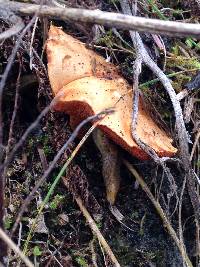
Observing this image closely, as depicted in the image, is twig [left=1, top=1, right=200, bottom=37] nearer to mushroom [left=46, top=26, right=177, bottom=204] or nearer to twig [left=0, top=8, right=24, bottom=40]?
twig [left=0, top=8, right=24, bottom=40]

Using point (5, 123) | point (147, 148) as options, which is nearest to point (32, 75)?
point (5, 123)

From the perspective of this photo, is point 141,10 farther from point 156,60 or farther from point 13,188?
point 13,188

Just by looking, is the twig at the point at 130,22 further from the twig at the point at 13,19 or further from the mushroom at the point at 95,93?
the mushroom at the point at 95,93

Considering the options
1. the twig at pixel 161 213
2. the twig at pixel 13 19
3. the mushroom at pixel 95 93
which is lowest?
the twig at pixel 161 213

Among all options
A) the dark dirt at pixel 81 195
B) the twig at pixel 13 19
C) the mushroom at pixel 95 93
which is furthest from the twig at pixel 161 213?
the twig at pixel 13 19

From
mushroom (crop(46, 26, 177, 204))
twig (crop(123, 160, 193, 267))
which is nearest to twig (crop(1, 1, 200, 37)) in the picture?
mushroom (crop(46, 26, 177, 204))

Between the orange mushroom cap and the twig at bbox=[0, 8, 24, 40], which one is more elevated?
the twig at bbox=[0, 8, 24, 40]

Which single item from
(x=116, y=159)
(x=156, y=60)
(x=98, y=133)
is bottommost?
(x=116, y=159)

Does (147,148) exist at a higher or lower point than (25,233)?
higher
